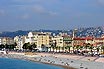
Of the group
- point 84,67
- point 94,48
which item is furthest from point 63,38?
point 84,67

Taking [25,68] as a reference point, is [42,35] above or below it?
above

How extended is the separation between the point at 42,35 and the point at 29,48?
10.6 metres

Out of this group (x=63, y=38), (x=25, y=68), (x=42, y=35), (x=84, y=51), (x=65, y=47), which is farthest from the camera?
(x=42, y=35)

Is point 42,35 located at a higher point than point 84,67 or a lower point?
higher

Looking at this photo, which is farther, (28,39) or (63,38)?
(28,39)

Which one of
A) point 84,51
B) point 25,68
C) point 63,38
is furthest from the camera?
point 63,38

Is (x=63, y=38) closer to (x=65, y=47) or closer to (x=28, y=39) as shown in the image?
(x=65, y=47)

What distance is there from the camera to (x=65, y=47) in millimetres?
124125

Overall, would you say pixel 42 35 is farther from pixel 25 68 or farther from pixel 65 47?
pixel 25 68

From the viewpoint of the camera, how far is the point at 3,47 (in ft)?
508

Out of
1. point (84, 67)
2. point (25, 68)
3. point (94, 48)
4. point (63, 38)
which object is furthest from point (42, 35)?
point (84, 67)

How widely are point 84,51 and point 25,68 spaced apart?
42.4 metres

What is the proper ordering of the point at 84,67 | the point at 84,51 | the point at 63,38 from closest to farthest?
the point at 84,67, the point at 84,51, the point at 63,38

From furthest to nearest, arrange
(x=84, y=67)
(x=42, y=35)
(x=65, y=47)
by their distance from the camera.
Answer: (x=42, y=35)
(x=65, y=47)
(x=84, y=67)
